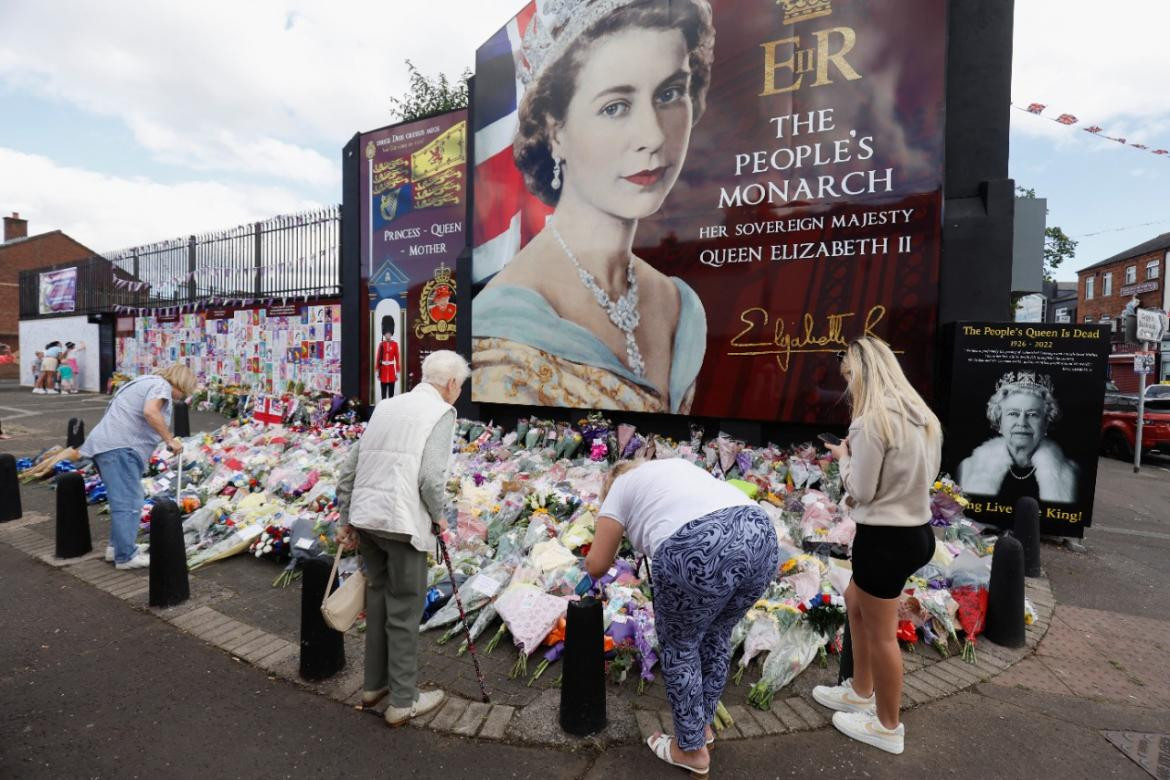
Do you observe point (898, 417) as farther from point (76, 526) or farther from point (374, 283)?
point (374, 283)

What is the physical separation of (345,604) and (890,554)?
2449 millimetres

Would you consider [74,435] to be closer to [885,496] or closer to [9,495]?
[9,495]

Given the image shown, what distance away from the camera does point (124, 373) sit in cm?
2006

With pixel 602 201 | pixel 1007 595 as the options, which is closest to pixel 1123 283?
pixel 602 201

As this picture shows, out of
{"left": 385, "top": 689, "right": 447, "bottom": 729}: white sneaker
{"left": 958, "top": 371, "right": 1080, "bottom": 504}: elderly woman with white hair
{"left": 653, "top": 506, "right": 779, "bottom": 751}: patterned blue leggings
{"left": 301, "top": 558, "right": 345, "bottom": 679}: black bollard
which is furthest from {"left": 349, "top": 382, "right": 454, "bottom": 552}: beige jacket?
{"left": 958, "top": 371, "right": 1080, "bottom": 504}: elderly woman with white hair

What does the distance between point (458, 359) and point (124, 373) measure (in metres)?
22.1

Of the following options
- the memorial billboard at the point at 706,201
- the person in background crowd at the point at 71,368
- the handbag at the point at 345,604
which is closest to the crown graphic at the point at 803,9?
the memorial billboard at the point at 706,201

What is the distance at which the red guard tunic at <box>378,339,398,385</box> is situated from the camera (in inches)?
443

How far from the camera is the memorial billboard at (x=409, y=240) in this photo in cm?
1034

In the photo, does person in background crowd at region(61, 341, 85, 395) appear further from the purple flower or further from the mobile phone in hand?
the mobile phone in hand

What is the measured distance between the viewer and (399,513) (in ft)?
9.33

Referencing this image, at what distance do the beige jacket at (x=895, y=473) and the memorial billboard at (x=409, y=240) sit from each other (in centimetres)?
846

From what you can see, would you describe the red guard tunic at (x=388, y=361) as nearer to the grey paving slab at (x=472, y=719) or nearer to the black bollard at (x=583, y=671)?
the grey paving slab at (x=472, y=719)

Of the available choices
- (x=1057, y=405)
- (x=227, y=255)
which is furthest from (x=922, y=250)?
(x=227, y=255)
